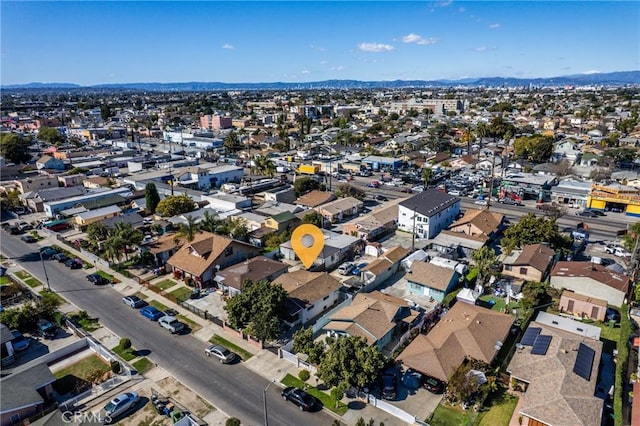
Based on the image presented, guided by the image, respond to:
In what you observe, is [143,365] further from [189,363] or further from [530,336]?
[530,336]

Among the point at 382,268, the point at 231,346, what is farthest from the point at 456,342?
the point at 231,346

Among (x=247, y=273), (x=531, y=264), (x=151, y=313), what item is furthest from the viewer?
(x=531, y=264)

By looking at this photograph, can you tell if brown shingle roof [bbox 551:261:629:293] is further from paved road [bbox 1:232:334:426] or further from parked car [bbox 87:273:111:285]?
parked car [bbox 87:273:111:285]

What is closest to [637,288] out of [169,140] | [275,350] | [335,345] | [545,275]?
[545,275]

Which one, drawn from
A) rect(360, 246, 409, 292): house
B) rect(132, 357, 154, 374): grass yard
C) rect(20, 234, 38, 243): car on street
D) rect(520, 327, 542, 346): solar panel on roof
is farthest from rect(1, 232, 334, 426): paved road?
rect(360, 246, 409, 292): house

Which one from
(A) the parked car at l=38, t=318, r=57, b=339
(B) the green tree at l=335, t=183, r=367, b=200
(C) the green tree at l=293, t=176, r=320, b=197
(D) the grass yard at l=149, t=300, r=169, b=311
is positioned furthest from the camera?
(C) the green tree at l=293, t=176, r=320, b=197

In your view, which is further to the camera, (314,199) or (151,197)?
(314,199)

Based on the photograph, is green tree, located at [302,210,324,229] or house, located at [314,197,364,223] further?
house, located at [314,197,364,223]
